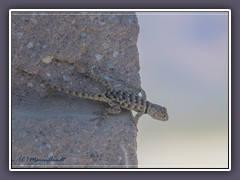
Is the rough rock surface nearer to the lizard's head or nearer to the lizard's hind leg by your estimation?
the lizard's hind leg

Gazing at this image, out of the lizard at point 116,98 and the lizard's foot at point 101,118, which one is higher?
the lizard at point 116,98

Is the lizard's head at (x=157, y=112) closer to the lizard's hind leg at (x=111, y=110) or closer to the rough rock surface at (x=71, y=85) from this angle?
the rough rock surface at (x=71, y=85)

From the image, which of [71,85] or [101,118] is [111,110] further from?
[71,85]

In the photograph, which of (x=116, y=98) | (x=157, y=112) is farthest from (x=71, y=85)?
(x=157, y=112)

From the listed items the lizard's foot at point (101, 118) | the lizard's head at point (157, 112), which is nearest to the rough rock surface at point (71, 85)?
the lizard's foot at point (101, 118)

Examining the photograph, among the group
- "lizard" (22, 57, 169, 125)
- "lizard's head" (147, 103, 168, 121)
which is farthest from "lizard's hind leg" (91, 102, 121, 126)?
"lizard's head" (147, 103, 168, 121)

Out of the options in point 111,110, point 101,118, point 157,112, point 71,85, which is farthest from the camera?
point 157,112

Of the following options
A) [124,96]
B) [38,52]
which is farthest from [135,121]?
[38,52]
